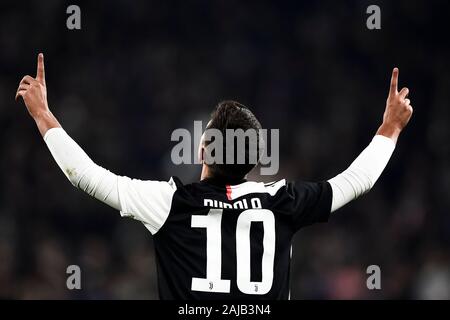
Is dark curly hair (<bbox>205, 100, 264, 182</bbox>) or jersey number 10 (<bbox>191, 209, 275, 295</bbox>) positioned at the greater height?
dark curly hair (<bbox>205, 100, 264, 182</bbox>)

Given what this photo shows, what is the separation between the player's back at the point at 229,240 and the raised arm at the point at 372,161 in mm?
78

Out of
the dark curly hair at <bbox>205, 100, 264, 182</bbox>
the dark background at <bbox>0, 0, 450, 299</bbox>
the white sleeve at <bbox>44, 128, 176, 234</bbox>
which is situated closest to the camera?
the white sleeve at <bbox>44, 128, 176, 234</bbox>

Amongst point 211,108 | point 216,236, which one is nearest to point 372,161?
point 216,236

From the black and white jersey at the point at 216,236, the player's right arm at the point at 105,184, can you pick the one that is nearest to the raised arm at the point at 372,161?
the black and white jersey at the point at 216,236

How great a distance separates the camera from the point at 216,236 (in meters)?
2.64

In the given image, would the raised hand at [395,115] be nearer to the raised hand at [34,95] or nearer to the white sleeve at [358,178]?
the white sleeve at [358,178]

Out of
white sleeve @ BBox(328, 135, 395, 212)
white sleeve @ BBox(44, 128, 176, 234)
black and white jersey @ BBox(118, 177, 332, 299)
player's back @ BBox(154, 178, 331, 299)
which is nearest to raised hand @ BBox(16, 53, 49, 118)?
white sleeve @ BBox(44, 128, 176, 234)

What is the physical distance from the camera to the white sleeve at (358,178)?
276 centimetres

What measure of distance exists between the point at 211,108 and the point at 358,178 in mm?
5752

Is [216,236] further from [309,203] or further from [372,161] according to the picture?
[372,161]

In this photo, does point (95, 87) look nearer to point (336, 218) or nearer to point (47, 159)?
point (47, 159)

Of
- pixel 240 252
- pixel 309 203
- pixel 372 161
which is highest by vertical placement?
pixel 372 161

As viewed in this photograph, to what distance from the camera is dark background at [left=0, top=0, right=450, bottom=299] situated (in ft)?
23.6

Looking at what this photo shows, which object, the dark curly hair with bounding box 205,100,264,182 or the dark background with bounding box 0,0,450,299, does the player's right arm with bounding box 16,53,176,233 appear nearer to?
the dark curly hair with bounding box 205,100,264,182
